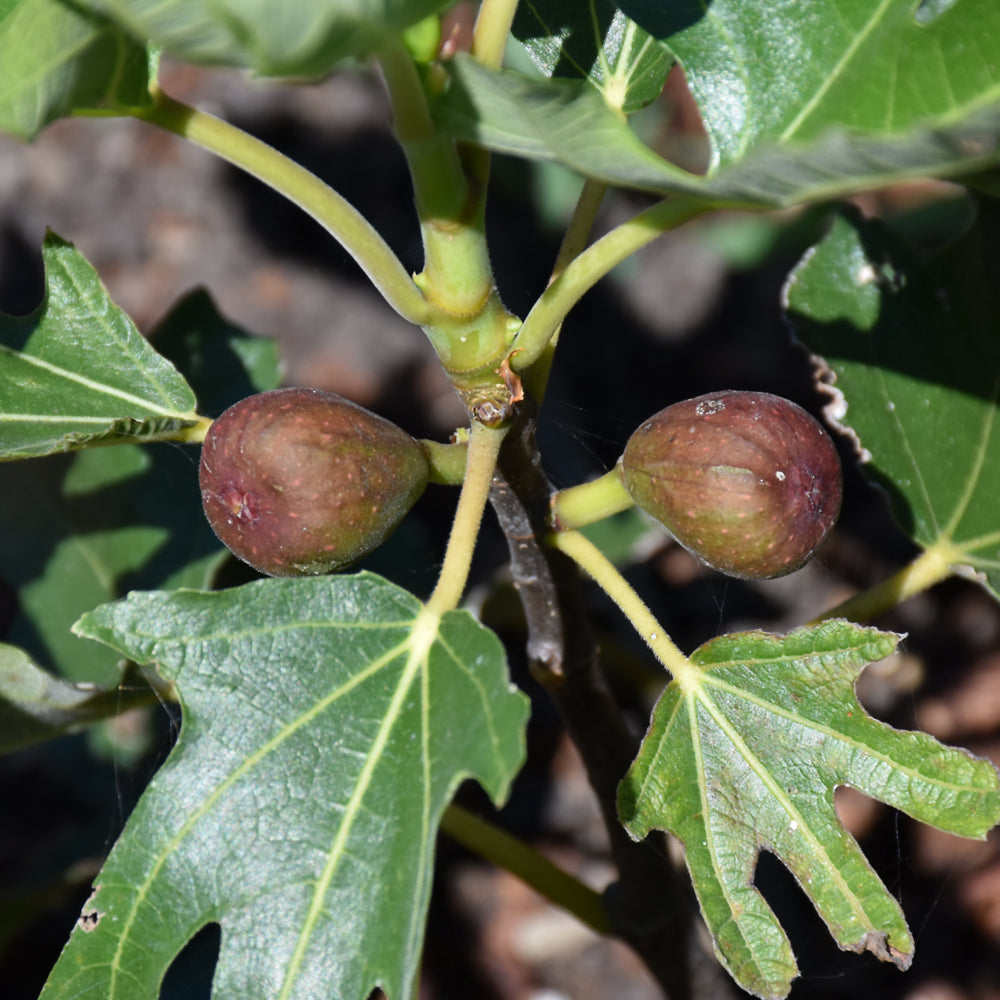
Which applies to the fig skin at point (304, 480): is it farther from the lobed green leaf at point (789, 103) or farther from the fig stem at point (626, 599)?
the lobed green leaf at point (789, 103)

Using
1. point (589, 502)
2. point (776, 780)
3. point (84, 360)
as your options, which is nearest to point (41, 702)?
point (84, 360)

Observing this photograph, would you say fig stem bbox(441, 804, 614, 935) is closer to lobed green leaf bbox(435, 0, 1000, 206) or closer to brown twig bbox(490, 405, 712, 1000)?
brown twig bbox(490, 405, 712, 1000)

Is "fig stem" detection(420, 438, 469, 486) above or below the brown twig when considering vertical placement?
above

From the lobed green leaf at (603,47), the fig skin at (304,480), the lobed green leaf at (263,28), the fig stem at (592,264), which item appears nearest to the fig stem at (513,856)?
the fig skin at (304,480)

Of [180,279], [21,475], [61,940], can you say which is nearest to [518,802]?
[61,940]

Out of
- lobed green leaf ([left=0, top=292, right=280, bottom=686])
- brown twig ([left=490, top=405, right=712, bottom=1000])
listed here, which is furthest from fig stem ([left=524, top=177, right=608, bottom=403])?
lobed green leaf ([left=0, top=292, right=280, bottom=686])

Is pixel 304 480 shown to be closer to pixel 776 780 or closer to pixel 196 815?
pixel 196 815

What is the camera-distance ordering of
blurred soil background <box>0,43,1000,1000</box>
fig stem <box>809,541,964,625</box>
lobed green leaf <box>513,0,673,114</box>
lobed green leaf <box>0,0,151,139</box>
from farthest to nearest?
blurred soil background <box>0,43,1000,1000</box> → fig stem <box>809,541,964,625</box> → lobed green leaf <box>513,0,673,114</box> → lobed green leaf <box>0,0,151,139</box>
